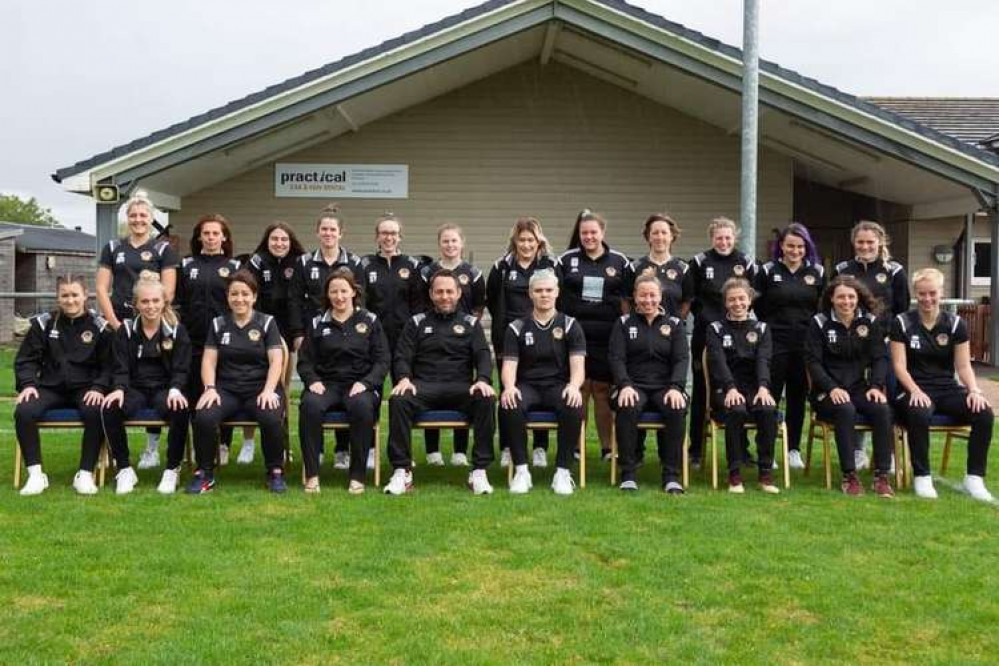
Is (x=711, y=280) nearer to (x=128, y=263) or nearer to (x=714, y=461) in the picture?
(x=714, y=461)

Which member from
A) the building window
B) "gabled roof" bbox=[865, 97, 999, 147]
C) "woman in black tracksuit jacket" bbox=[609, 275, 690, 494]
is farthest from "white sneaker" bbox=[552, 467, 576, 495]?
"gabled roof" bbox=[865, 97, 999, 147]

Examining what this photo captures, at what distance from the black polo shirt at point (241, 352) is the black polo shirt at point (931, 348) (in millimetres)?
4004

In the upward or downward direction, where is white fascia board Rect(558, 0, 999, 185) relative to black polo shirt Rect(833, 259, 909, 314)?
upward

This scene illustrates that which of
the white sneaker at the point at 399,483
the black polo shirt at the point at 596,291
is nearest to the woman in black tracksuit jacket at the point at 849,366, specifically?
the black polo shirt at the point at 596,291

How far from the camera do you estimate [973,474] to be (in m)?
6.43

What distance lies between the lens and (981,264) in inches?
618

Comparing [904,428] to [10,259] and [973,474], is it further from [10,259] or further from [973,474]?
[10,259]

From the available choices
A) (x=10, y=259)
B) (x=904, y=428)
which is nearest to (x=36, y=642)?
(x=904, y=428)

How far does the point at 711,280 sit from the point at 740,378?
2.45ft

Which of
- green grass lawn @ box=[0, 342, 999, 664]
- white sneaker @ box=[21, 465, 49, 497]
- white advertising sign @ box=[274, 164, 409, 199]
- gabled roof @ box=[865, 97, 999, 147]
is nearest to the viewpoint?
green grass lawn @ box=[0, 342, 999, 664]

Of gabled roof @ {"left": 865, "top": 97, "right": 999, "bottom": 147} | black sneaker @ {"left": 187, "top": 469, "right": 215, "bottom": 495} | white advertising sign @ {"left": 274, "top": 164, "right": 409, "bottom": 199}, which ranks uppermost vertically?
gabled roof @ {"left": 865, "top": 97, "right": 999, "bottom": 147}

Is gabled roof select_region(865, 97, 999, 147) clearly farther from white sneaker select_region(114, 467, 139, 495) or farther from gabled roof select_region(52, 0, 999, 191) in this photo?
white sneaker select_region(114, 467, 139, 495)

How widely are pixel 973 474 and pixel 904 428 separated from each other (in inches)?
19.0

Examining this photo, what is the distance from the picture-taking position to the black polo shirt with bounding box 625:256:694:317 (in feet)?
22.8
